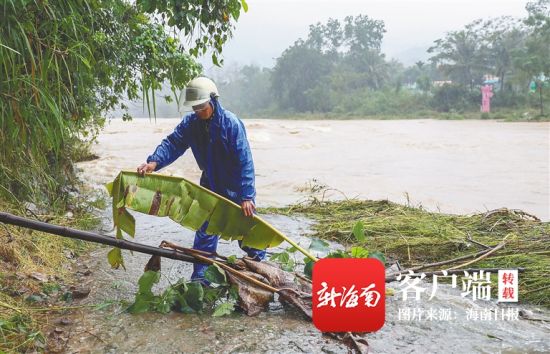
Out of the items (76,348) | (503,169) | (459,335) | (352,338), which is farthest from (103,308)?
(503,169)

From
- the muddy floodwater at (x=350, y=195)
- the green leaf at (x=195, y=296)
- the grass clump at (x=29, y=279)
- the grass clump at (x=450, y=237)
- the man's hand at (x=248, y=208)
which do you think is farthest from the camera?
the grass clump at (x=450, y=237)

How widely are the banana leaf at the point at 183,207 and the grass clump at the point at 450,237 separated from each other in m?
1.72

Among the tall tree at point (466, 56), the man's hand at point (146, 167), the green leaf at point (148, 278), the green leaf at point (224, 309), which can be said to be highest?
the tall tree at point (466, 56)

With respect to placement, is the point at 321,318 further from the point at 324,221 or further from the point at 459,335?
the point at 324,221

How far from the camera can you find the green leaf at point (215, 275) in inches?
106

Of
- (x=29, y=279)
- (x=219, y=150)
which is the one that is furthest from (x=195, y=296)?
(x=29, y=279)

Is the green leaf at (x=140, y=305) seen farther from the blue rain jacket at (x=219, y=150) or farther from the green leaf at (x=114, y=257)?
the blue rain jacket at (x=219, y=150)

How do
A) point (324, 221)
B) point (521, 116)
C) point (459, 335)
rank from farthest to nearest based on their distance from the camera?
point (521, 116)
point (324, 221)
point (459, 335)

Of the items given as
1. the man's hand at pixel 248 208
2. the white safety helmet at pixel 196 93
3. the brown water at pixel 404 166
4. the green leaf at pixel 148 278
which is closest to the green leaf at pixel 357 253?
the man's hand at pixel 248 208

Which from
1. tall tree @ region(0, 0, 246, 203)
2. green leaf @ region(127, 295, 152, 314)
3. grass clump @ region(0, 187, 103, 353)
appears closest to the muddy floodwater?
green leaf @ region(127, 295, 152, 314)

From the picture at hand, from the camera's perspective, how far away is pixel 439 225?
479cm

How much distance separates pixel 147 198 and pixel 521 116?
3128 centimetres

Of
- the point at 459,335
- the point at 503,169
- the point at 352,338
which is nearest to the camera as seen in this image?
the point at 352,338

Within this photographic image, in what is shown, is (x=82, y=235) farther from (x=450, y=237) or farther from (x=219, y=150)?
(x=450, y=237)
